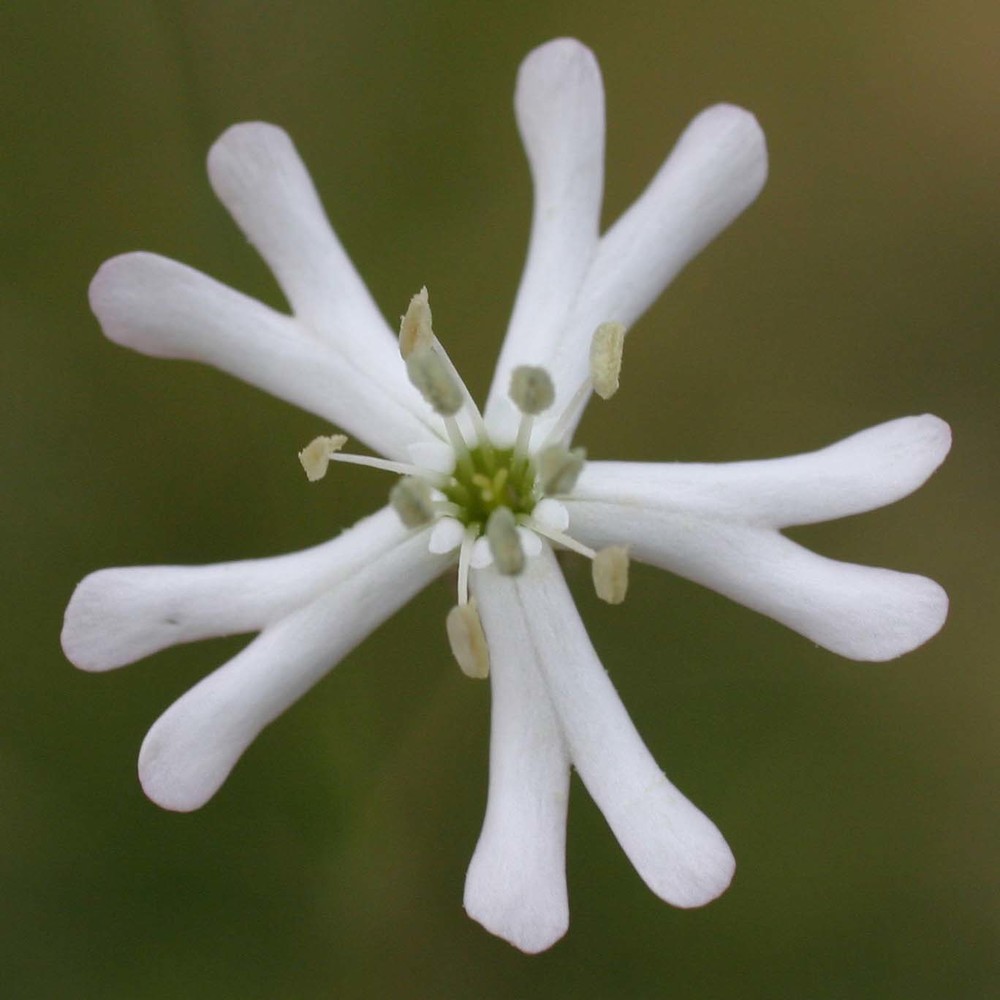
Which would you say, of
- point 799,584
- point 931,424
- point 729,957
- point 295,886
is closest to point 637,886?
point 729,957

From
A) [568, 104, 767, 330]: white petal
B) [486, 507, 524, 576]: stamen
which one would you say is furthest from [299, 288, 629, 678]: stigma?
[568, 104, 767, 330]: white petal

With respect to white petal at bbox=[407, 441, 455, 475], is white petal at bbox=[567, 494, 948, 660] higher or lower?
lower

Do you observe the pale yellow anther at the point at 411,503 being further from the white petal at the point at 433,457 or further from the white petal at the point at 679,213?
the white petal at the point at 679,213

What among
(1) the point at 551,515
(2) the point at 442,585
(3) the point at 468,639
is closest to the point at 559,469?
(1) the point at 551,515

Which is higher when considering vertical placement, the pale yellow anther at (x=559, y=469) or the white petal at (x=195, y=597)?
the pale yellow anther at (x=559, y=469)

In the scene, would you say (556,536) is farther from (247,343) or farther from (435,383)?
(247,343)

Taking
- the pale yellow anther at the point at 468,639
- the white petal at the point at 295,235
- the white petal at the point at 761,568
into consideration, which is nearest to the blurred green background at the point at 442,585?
the white petal at the point at 295,235

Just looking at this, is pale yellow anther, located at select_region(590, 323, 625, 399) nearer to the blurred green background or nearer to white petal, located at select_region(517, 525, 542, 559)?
white petal, located at select_region(517, 525, 542, 559)
